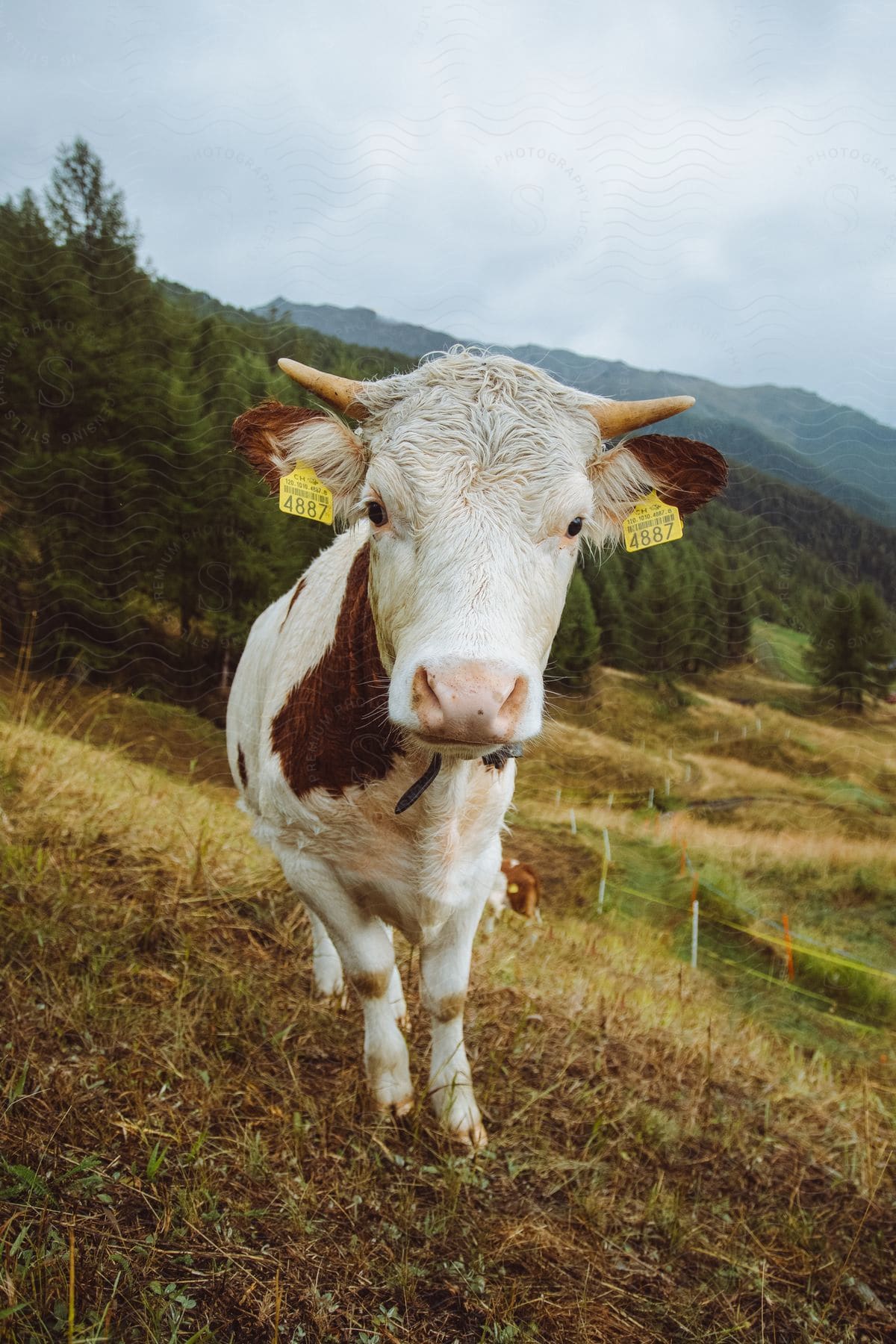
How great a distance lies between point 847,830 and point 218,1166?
7.83 metres

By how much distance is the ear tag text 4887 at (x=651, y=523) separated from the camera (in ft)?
9.07

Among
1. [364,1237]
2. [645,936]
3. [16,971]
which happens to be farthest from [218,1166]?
[645,936]

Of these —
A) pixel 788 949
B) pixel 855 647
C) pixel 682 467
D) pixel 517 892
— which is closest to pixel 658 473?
pixel 682 467

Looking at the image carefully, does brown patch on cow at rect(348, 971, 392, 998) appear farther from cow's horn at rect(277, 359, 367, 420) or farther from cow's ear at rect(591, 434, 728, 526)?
cow's horn at rect(277, 359, 367, 420)

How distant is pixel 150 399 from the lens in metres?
13.1

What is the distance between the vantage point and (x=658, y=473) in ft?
8.96

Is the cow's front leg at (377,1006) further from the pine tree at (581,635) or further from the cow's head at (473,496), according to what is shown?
the pine tree at (581,635)

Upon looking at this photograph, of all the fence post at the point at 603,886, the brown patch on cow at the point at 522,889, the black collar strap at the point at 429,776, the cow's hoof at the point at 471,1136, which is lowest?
the fence post at the point at 603,886

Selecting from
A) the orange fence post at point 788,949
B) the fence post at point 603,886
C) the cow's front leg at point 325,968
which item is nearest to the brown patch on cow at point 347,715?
the cow's front leg at point 325,968

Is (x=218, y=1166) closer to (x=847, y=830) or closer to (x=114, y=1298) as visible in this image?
(x=114, y=1298)

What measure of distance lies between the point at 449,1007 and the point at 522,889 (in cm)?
406

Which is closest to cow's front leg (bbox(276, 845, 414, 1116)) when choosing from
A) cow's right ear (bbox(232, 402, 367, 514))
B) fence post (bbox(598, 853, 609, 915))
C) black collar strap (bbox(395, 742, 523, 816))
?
black collar strap (bbox(395, 742, 523, 816))

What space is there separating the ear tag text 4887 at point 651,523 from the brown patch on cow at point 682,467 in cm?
3

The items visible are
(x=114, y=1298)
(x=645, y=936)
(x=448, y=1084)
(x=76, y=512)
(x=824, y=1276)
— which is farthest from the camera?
(x=76, y=512)
